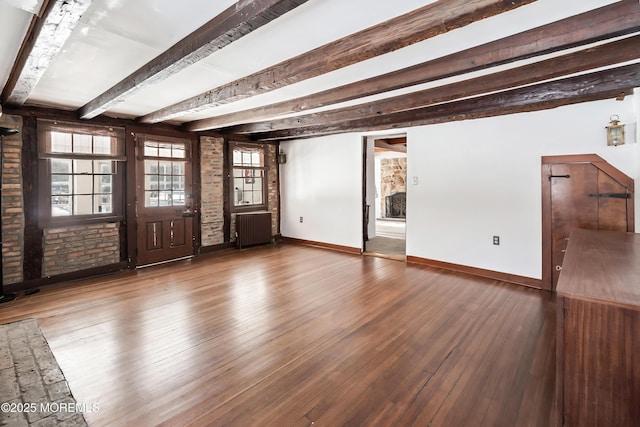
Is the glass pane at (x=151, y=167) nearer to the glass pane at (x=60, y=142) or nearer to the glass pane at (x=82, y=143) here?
the glass pane at (x=82, y=143)

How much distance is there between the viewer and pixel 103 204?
4996 millimetres

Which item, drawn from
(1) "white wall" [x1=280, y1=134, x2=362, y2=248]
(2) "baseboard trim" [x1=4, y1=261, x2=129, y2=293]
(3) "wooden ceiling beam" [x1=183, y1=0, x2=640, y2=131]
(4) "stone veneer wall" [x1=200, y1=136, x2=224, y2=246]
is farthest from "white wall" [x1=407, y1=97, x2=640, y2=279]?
(2) "baseboard trim" [x1=4, y1=261, x2=129, y2=293]

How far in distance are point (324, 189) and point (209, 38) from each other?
505cm

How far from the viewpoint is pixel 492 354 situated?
2572 mm

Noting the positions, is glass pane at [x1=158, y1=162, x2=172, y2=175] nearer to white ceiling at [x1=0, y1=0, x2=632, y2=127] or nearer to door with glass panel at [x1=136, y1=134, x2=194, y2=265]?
door with glass panel at [x1=136, y1=134, x2=194, y2=265]

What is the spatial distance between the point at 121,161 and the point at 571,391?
19.6 ft

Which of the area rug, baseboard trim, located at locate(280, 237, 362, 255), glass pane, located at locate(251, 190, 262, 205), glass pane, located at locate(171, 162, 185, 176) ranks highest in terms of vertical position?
glass pane, located at locate(171, 162, 185, 176)

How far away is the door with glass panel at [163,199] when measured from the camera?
5.36 meters

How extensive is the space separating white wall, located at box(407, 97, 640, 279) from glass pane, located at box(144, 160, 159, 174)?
452 cm

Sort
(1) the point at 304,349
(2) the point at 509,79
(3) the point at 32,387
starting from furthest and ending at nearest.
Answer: (2) the point at 509,79
(1) the point at 304,349
(3) the point at 32,387

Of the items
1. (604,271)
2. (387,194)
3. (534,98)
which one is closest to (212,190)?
(534,98)

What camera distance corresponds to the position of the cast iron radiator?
6.75 meters

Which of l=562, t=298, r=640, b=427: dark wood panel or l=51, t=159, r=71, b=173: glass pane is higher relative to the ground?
l=51, t=159, r=71, b=173: glass pane

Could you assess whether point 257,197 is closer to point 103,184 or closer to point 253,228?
point 253,228
